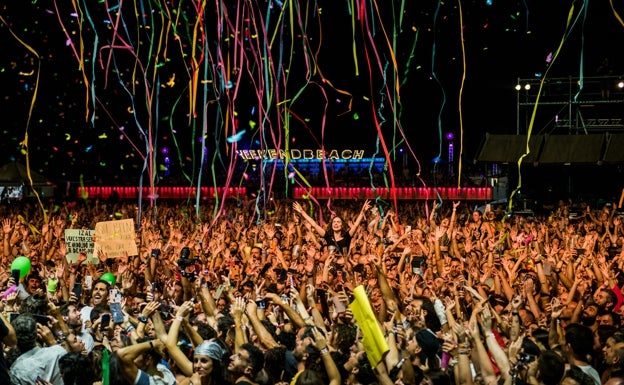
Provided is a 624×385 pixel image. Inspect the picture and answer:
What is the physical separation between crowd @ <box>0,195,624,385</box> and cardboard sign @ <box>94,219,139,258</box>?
251mm

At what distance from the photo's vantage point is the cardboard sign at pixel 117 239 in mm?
10328

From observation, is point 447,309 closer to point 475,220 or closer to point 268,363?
point 268,363

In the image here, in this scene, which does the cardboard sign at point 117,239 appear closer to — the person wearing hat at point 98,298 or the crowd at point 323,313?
the crowd at point 323,313

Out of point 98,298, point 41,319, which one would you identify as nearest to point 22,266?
point 98,298

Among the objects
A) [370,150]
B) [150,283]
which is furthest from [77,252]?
[370,150]

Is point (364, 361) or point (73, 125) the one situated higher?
point (73, 125)

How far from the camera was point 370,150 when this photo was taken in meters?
38.9

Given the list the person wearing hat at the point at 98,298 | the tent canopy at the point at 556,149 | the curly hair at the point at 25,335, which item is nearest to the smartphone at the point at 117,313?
the curly hair at the point at 25,335

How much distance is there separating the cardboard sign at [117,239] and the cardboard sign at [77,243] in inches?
10.0

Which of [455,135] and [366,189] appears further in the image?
[455,135]

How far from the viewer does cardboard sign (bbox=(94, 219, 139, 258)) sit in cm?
1033

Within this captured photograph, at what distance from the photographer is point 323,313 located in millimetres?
7430

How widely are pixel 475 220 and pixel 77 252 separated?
5903mm

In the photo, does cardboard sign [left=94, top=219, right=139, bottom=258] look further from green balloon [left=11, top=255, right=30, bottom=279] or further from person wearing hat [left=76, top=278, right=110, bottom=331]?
person wearing hat [left=76, top=278, right=110, bottom=331]
